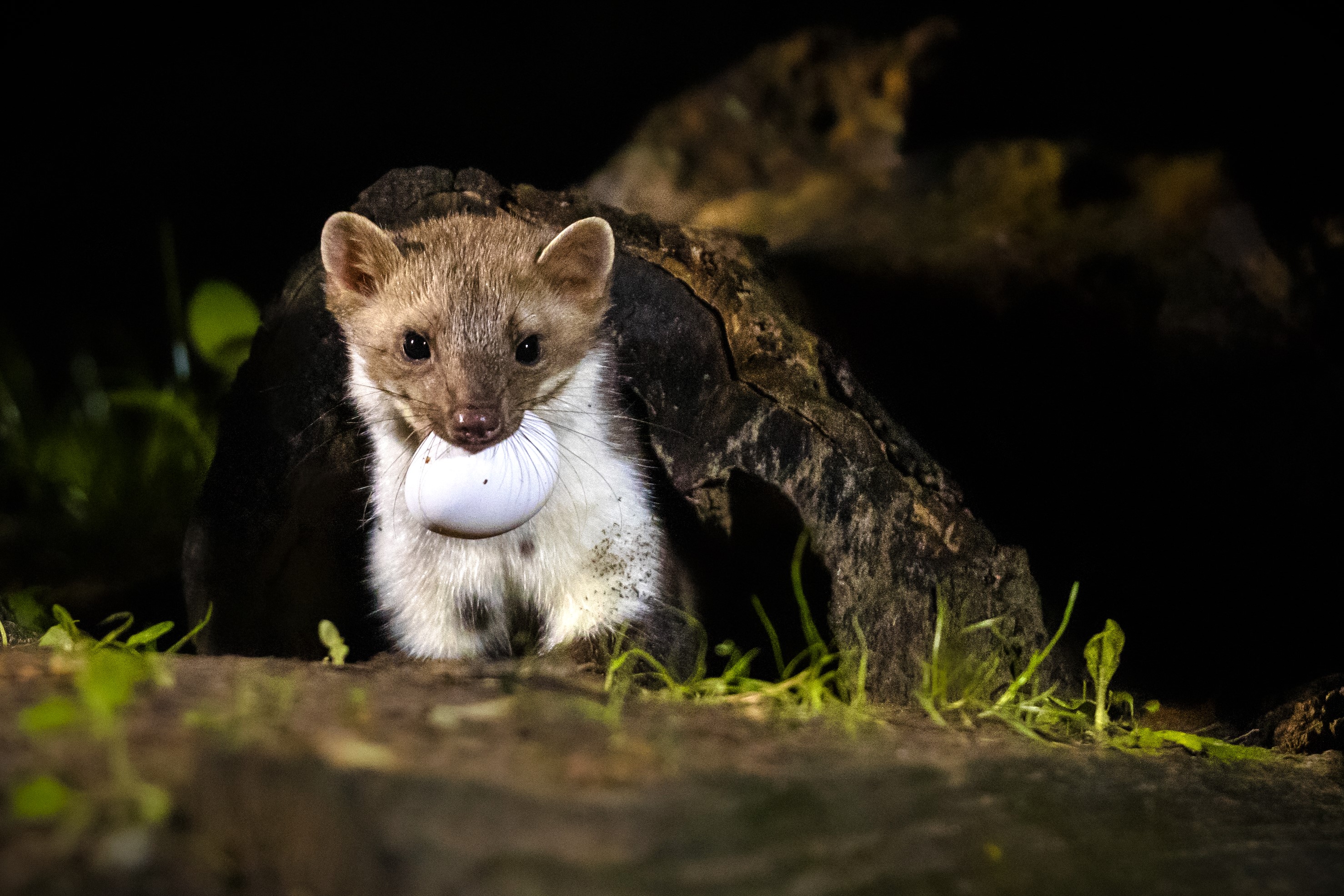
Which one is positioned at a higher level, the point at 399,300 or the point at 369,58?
the point at 369,58

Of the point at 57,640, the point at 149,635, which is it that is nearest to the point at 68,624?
the point at 57,640

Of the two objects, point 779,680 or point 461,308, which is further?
point 779,680

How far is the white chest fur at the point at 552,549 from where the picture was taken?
3.36 m

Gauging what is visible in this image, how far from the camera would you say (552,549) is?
335 cm

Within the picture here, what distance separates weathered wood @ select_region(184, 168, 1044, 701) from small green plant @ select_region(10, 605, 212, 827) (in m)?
1.49

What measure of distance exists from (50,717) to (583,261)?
212cm

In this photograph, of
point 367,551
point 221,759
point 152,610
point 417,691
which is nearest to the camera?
point 221,759

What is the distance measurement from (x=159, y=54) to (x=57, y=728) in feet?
16.5

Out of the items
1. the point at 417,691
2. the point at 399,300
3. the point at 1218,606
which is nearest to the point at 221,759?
the point at 417,691

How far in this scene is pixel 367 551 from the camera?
3656 mm

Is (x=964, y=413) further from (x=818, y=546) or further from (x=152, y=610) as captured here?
(x=152, y=610)

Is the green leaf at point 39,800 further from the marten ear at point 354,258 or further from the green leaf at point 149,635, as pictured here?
the marten ear at point 354,258

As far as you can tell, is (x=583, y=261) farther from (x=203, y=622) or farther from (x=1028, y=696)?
(x=1028, y=696)

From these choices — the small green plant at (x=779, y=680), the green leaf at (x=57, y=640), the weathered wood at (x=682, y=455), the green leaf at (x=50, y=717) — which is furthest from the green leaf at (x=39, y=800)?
the weathered wood at (x=682, y=455)
